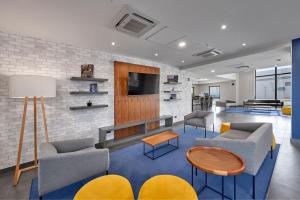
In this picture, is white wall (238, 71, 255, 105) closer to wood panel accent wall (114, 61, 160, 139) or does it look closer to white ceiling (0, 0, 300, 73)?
white ceiling (0, 0, 300, 73)

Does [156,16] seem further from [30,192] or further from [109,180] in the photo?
[30,192]

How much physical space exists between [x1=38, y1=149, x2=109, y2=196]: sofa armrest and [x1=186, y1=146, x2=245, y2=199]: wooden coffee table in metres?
1.37

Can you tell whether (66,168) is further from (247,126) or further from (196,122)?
(247,126)

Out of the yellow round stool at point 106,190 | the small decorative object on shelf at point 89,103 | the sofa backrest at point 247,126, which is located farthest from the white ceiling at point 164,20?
the yellow round stool at point 106,190

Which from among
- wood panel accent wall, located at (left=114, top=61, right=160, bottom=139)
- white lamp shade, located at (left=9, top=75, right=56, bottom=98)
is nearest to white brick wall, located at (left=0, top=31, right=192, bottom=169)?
wood panel accent wall, located at (left=114, top=61, right=160, bottom=139)

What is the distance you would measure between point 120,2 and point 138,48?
6.03 ft

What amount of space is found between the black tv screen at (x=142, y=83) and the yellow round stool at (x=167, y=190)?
3.33 m

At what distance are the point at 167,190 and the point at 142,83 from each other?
378 centimetres

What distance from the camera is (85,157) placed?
1.91 m

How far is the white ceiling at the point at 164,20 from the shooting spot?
195 centimetres

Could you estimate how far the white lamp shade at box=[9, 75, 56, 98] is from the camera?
2.21 metres

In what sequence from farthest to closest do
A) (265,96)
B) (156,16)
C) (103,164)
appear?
(265,96)
(156,16)
(103,164)

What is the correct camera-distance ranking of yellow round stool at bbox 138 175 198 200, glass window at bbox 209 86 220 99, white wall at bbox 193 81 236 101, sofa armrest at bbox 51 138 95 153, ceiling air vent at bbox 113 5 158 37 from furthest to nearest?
glass window at bbox 209 86 220 99
white wall at bbox 193 81 236 101
sofa armrest at bbox 51 138 95 153
ceiling air vent at bbox 113 5 158 37
yellow round stool at bbox 138 175 198 200

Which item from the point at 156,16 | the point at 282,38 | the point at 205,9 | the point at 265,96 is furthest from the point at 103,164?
the point at 265,96
